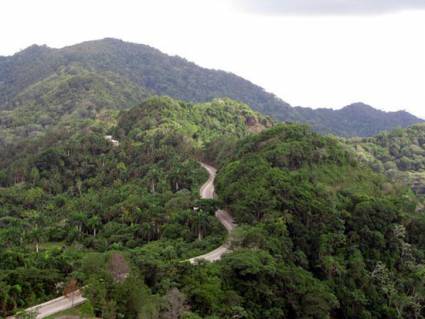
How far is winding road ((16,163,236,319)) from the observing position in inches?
1169

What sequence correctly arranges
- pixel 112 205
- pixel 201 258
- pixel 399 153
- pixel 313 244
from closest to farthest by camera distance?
pixel 201 258 → pixel 313 244 → pixel 112 205 → pixel 399 153

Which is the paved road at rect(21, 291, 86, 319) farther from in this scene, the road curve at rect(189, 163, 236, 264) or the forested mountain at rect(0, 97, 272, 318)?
the road curve at rect(189, 163, 236, 264)

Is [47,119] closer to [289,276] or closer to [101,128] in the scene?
[101,128]

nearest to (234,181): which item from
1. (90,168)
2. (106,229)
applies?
(106,229)

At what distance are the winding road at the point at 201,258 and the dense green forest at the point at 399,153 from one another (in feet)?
174

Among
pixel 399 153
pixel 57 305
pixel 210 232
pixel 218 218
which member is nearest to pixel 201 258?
pixel 210 232

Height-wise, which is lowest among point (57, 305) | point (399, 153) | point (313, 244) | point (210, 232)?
point (313, 244)

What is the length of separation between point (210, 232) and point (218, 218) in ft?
11.7

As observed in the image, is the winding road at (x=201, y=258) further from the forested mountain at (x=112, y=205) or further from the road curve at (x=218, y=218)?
the forested mountain at (x=112, y=205)

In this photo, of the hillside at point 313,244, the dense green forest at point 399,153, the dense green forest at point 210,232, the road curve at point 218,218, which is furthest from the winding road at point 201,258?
the dense green forest at point 399,153

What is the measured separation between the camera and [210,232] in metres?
46.9

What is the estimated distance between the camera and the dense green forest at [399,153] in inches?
4227

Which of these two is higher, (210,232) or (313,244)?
(210,232)

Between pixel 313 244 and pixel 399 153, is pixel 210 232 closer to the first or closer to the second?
pixel 313 244
